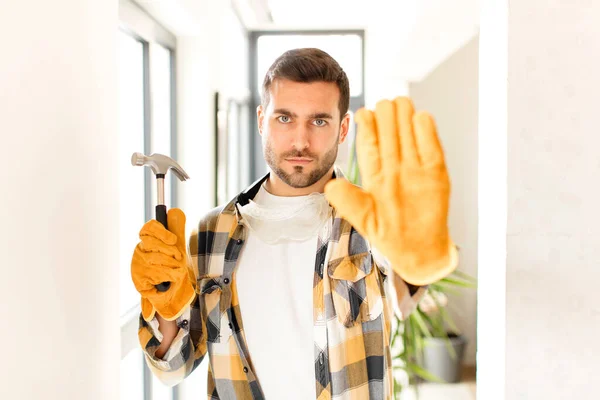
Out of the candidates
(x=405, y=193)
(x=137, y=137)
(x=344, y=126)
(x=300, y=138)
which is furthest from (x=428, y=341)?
(x=405, y=193)

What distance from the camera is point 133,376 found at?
2.15 meters

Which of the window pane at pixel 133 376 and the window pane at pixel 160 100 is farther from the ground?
the window pane at pixel 160 100

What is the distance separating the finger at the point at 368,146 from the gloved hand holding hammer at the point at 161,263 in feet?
1.16

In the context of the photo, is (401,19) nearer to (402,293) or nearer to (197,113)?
(197,113)

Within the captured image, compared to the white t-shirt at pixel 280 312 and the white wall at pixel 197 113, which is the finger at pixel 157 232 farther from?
the white wall at pixel 197 113

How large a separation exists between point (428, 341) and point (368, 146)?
3.77 m
